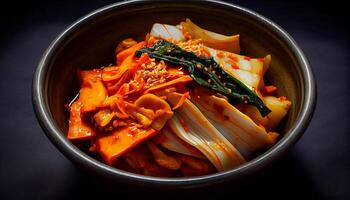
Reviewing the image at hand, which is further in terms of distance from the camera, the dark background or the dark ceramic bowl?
the dark background

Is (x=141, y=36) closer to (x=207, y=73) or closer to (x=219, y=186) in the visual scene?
(x=207, y=73)

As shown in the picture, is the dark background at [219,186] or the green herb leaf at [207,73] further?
the dark background at [219,186]

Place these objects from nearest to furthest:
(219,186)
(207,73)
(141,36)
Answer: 1. (219,186)
2. (207,73)
3. (141,36)

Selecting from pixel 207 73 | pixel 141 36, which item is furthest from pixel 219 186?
pixel 141 36

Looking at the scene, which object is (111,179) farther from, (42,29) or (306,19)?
(306,19)

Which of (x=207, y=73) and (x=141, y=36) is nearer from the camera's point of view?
(x=207, y=73)

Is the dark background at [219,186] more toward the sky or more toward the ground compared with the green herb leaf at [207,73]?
more toward the ground
